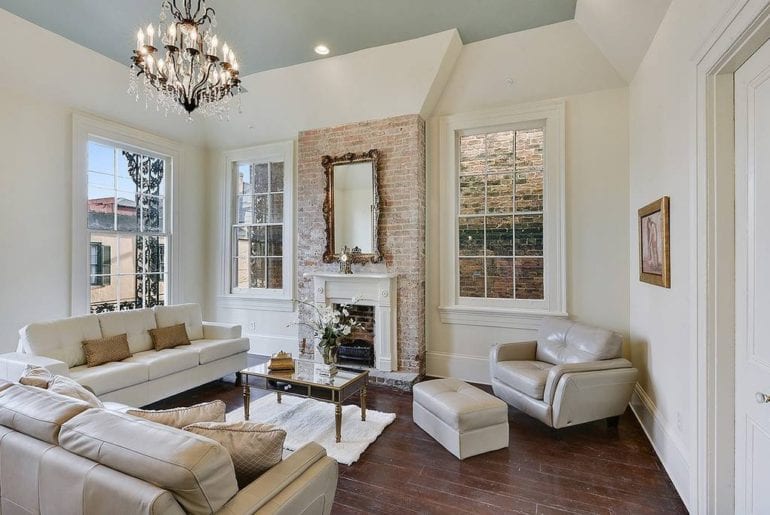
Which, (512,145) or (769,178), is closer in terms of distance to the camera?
(769,178)

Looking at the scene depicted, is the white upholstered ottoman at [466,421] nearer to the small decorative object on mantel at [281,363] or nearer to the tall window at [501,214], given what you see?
the small decorative object on mantel at [281,363]

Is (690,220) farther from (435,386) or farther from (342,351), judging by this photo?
(342,351)

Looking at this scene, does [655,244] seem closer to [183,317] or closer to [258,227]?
[183,317]

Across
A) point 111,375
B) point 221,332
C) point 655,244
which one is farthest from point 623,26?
point 111,375

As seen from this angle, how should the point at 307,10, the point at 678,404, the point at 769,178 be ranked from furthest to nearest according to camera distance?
the point at 307,10
the point at 678,404
the point at 769,178

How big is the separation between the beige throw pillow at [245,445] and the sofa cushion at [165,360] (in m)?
2.55

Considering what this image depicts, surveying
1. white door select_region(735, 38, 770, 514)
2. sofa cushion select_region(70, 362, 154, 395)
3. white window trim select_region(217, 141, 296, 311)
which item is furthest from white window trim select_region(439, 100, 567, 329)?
sofa cushion select_region(70, 362, 154, 395)

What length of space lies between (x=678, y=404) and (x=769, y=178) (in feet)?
5.24

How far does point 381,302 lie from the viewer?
4.69 meters

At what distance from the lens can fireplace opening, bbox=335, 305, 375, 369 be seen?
190 inches

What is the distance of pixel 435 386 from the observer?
3285 mm

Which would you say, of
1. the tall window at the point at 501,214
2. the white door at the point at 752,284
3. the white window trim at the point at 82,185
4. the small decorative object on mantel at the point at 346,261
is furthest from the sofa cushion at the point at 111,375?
the white door at the point at 752,284

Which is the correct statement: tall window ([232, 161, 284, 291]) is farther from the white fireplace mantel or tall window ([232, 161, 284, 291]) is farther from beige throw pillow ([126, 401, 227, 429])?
beige throw pillow ([126, 401, 227, 429])

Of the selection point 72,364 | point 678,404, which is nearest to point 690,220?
point 678,404
